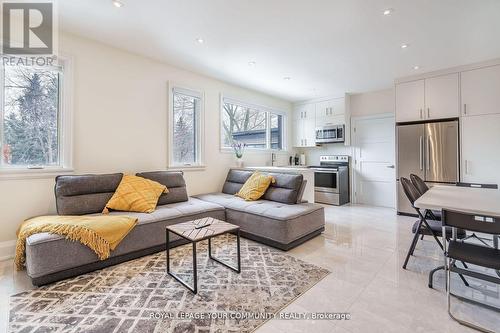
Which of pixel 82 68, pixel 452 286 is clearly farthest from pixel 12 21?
pixel 452 286

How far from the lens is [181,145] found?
4211 mm

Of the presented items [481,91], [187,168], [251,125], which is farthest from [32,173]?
[481,91]

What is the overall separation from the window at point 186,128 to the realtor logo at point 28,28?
166cm

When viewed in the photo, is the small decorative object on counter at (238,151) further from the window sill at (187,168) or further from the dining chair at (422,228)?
the dining chair at (422,228)

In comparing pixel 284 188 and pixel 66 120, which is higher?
pixel 66 120

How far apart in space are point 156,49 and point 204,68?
88 cm

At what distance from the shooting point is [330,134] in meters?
5.81

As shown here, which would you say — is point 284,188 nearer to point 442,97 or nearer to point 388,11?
point 388,11

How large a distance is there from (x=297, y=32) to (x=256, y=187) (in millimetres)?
2204

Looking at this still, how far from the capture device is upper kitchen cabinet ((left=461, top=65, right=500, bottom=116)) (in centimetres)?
371

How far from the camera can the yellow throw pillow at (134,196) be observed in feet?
9.66

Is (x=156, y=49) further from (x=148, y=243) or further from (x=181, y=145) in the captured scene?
(x=148, y=243)

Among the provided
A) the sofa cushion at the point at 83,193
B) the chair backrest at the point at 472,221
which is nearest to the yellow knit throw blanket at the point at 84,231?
the sofa cushion at the point at 83,193

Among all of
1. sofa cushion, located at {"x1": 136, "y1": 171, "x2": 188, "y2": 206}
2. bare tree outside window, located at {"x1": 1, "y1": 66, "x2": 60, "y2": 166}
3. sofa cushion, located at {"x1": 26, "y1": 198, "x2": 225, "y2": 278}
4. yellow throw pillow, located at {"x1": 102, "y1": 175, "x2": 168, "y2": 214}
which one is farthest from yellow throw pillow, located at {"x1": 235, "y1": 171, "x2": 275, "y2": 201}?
bare tree outside window, located at {"x1": 1, "y1": 66, "x2": 60, "y2": 166}
